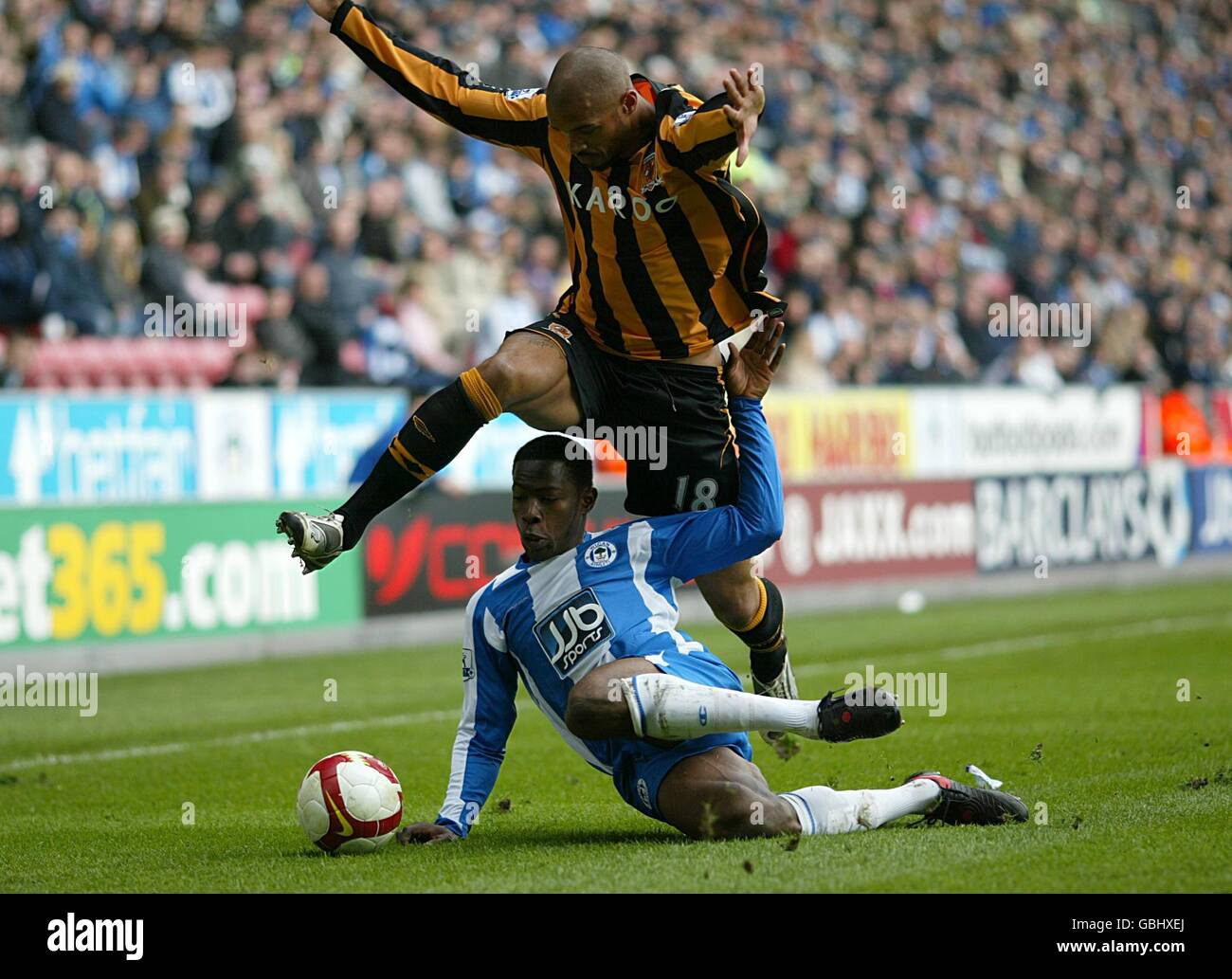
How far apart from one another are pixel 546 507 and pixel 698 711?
0.93 m

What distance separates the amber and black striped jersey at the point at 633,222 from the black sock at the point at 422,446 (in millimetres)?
677

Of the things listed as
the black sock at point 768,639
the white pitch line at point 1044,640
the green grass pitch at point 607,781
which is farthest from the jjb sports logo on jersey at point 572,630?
the white pitch line at point 1044,640

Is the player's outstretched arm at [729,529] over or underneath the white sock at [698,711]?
over

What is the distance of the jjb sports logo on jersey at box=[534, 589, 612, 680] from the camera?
575cm

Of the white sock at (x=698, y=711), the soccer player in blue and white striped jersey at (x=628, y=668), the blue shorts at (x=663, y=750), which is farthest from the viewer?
the blue shorts at (x=663, y=750)

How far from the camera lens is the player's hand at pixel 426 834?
19.2 ft

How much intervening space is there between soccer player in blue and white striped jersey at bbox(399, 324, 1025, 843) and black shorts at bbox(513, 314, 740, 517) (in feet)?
1.04

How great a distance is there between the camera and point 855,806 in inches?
228

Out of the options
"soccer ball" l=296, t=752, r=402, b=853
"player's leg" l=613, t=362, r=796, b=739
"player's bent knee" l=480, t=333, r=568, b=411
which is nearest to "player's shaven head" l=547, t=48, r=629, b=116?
"player's bent knee" l=480, t=333, r=568, b=411

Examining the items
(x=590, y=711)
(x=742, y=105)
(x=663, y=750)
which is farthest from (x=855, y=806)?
(x=742, y=105)

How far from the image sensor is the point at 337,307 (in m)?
14.6

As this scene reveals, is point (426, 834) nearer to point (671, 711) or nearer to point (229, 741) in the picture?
point (671, 711)

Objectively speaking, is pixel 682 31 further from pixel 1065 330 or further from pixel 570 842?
pixel 570 842

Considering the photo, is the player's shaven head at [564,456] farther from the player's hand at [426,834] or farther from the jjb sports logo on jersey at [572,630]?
the player's hand at [426,834]
